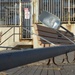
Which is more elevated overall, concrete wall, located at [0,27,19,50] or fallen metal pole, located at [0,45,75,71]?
fallen metal pole, located at [0,45,75,71]

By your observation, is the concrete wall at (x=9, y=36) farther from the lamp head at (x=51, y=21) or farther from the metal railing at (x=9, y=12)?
A: the lamp head at (x=51, y=21)

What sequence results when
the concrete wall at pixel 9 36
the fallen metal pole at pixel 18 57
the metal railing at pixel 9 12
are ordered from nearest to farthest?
the fallen metal pole at pixel 18 57 → the concrete wall at pixel 9 36 → the metal railing at pixel 9 12

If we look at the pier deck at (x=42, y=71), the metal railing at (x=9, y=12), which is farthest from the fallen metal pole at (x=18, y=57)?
the metal railing at (x=9, y=12)

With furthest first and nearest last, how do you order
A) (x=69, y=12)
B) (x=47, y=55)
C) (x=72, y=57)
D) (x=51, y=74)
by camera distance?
(x=69, y=12) < (x=72, y=57) < (x=51, y=74) < (x=47, y=55)

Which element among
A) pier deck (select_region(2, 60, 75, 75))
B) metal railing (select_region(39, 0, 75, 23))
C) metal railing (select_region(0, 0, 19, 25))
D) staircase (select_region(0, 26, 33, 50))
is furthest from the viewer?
metal railing (select_region(0, 0, 19, 25))

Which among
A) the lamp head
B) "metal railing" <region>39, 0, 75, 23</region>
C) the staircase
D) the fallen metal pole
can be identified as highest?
"metal railing" <region>39, 0, 75, 23</region>

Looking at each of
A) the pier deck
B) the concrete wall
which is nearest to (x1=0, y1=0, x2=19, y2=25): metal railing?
the concrete wall

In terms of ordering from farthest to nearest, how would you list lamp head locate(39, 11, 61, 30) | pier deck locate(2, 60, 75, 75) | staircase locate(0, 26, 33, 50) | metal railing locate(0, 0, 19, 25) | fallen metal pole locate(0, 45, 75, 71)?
metal railing locate(0, 0, 19, 25)
staircase locate(0, 26, 33, 50)
pier deck locate(2, 60, 75, 75)
lamp head locate(39, 11, 61, 30)
fallen metal pole locate(0, 45, 75, 71)

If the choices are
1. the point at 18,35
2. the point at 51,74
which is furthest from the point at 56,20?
the point at 18,35

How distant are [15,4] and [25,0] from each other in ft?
2.02

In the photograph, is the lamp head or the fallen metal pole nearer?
the fallen metal pole

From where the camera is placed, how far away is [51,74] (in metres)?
7.80

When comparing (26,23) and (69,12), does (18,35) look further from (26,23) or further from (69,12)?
(69,12)

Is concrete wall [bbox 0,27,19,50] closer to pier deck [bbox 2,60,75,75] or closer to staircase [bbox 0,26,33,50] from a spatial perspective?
staircase [bbox 0,26,33,50]
